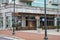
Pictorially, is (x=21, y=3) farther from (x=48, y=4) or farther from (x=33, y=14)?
(x=48, y=4)

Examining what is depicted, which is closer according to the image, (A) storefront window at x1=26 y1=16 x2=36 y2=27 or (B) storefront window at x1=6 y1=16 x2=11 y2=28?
(B) storefront window at x1=6 y1=16 x2=11 y2=28

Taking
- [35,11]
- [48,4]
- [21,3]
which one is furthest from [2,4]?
[48,4]

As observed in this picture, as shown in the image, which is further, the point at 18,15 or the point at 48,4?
the point at 48,4

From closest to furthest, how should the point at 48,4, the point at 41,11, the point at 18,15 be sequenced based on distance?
the point at 18,15
the point at 41,11
the point at 48,4

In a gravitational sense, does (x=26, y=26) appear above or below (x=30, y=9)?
below

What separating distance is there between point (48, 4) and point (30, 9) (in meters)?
8.69

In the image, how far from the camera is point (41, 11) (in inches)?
2397

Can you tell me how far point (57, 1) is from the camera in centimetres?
6688

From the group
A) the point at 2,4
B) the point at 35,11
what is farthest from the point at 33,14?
the point at 2,4

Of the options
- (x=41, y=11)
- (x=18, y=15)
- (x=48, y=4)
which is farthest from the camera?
(x=48, y=4)

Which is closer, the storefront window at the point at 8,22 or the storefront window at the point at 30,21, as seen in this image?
the storefront window at the point at 8,22

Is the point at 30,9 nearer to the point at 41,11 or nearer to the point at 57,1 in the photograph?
the point at 41,11

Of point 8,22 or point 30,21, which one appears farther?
point 30,21

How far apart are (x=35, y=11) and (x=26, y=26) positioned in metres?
5.13
